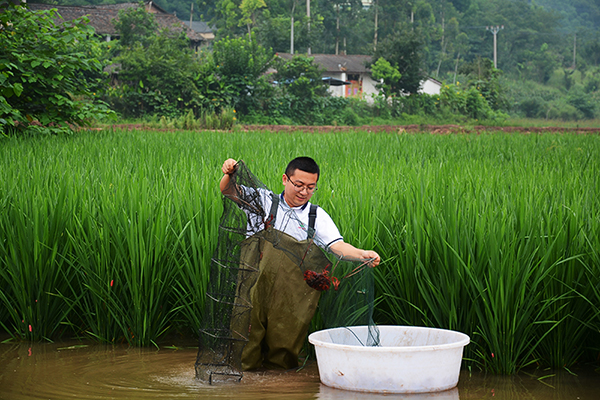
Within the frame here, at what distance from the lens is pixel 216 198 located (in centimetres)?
326

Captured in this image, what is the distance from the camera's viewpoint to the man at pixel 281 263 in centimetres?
251

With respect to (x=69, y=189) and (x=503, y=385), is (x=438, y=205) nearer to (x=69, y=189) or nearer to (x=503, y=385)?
(x=503, y=385)

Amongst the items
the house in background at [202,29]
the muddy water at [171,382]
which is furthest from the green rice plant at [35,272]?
the house in background at [202,29]

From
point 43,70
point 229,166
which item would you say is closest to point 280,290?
point 229,166

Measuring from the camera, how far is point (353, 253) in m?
2.54

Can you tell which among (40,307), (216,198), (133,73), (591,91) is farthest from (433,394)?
(591,91)

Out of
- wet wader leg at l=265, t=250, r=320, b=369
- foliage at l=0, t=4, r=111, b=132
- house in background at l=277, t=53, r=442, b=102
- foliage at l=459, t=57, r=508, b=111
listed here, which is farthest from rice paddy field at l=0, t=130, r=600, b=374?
house in background at l=277, t=53, r=442, b=102

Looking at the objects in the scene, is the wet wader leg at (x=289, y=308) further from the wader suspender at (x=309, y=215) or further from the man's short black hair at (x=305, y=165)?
the man's short black hair at (x=305, y=165)

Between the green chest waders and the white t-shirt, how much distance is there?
0.13ft

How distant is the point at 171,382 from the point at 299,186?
933 millimetres

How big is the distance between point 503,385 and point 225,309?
3.75ft

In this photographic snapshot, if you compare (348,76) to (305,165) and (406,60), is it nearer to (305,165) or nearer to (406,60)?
(406,60)

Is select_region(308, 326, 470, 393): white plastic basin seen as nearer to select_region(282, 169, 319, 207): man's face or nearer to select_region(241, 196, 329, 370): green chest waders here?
select_region(241, 196, 329, 370): green chest waders

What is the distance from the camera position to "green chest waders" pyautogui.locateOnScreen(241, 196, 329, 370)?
2510 millimetres
